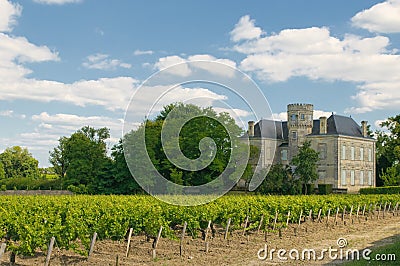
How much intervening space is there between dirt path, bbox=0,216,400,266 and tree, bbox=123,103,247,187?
60.7ft

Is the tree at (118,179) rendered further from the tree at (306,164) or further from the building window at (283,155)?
the building window at (283,155)

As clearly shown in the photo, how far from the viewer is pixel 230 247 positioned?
643 inches

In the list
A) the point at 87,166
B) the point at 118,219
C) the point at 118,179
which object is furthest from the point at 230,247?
the point at 87,166

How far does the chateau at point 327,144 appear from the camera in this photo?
57938 millimetres

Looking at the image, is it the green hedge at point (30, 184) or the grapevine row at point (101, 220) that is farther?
the green hedge at point (30, 184)

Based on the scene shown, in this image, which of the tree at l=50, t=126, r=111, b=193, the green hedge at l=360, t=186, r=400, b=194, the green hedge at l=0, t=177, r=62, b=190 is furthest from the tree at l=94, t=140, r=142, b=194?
the green hedge at l=360, t=186, r=400, b=194

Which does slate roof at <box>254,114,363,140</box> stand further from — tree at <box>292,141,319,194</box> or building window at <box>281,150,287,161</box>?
tree at <box>292,141,319,194</box>

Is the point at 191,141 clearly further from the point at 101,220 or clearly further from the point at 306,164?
the point at 101,220

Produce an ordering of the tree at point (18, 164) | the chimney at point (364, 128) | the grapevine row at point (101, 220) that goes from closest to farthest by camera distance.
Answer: the grapevine row at point (101, 220), the chimney at point (364, 128), the tree at point (18, 164)

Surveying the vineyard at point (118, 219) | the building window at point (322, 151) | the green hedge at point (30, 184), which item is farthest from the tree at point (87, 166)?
the vineyard at point (118, 219)

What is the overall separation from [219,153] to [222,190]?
317 centimetres

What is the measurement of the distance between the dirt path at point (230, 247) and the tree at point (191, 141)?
18492 millimetres

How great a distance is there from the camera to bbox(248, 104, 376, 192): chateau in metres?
57.9

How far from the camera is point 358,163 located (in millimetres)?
60469
